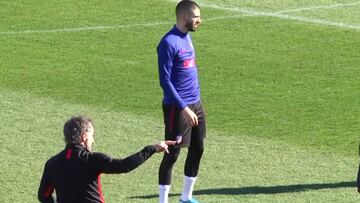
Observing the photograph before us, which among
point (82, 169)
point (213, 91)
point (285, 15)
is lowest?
point (213, 91)

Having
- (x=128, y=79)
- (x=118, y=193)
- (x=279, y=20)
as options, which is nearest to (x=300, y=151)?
(x=118, y=193)

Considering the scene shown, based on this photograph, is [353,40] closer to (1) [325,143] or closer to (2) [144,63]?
(2) [144,63]

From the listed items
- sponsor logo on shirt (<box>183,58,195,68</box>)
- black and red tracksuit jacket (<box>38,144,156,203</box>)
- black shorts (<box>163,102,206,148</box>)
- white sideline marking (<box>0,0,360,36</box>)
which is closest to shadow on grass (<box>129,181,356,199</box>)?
black shorts (<box>163,102,206,148</box>)

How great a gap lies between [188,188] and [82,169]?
3478 mm

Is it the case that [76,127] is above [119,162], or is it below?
above

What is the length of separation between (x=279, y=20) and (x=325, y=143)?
25.1 feet

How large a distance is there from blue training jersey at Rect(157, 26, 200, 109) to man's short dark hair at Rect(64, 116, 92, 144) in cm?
279

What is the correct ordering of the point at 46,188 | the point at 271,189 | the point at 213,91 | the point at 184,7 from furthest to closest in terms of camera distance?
the point at 213,91 < the point at 271,189 < the point at 184,7 < the point at 46,188

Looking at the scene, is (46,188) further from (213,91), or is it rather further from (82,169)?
(213,91)

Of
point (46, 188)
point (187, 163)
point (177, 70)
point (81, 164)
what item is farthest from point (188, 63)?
point (81, 164)

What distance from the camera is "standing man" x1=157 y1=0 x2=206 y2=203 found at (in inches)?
472

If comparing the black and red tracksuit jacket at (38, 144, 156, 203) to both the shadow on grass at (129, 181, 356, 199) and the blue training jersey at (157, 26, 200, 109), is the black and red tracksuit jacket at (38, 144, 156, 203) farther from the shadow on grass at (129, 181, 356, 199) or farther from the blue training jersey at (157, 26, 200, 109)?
the shadow on grass at (129, 181, 356, 199)

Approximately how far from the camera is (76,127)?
918 centimetres

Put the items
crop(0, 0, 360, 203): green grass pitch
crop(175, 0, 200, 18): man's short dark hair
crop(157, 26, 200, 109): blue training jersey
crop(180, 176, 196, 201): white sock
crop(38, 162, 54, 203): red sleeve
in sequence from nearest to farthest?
crop(38, 162, 54, 203): red sleeve
crop(157, 26, 200, 109): blue training jersey
crop(175, 0, 200, 18): man's short dark hair
crop(180, 176, 196, 201): white sock
crop(0, 0, 360, 203): green grass pitch
